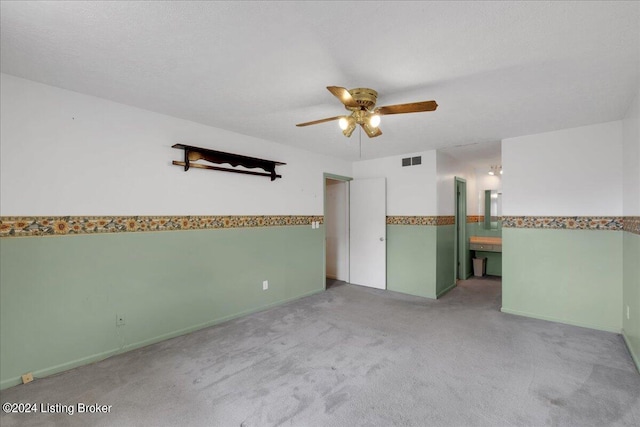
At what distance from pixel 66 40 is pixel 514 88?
3.21 meters

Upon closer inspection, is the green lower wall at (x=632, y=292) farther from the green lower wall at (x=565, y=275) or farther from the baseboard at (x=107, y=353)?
the baseboard at (x=107, y=353)

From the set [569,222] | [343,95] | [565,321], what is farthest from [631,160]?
[343,95]

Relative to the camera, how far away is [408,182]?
188 inches

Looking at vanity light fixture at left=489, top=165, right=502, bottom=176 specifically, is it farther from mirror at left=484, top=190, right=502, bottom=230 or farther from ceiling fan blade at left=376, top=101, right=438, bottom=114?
ceiling fan blade at left=376, top=101, right=438, bottom=114

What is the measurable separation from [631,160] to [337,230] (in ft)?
13.2

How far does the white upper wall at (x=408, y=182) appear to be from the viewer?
4543 mm

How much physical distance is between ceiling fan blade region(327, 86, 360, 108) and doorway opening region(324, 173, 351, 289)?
10.3 feet

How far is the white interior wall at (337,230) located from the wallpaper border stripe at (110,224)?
2.04 m

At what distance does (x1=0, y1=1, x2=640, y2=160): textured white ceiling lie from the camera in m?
1.50

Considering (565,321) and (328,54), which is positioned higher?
(328,54)

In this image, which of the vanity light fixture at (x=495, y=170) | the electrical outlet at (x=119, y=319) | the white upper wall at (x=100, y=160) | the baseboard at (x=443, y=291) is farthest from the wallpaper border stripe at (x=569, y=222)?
the electrical outlet at (x=119, y=319)

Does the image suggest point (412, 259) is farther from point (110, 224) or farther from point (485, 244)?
Answer: point (110, 224)

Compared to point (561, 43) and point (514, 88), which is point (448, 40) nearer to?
point (561, 43)

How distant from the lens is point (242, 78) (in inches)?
87.1
